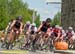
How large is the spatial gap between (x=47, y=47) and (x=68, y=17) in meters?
11.4

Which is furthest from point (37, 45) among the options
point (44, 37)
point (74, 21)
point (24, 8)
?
point (24, 8)

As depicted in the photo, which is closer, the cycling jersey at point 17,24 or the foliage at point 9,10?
the cycling jersey at point 17,24

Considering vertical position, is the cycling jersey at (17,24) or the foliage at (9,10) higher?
the foliage at (9,10)

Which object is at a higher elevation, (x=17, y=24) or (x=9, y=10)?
(x=9, y=10)

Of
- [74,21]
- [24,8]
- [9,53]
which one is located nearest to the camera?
[9,53]

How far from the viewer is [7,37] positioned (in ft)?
71.3

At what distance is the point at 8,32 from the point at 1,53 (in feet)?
44.8

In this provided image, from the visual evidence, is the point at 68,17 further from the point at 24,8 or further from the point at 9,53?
the point at 24,8

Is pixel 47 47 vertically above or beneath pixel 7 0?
beneath

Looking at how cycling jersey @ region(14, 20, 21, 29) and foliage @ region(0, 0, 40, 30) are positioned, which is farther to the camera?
foliage @ region(0, 0, 40, 30)

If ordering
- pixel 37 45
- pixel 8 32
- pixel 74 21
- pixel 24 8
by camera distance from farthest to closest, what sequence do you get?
pixel 24 8 → pixel 74 21 → pixel 37 45 → pixel 8 32

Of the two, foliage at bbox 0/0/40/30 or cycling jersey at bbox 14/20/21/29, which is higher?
foliage at bbox 0/0/40/30

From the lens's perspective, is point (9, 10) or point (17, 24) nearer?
point (17, 24)

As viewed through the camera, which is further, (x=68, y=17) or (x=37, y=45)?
(x=68, y=17)
